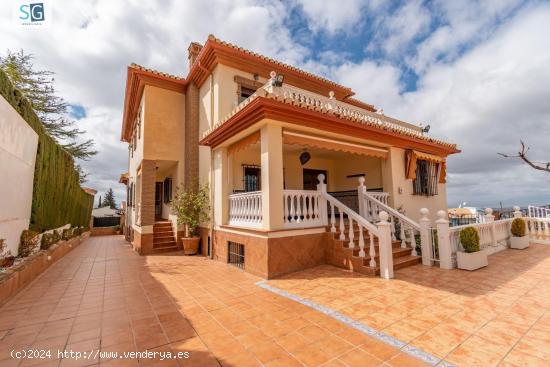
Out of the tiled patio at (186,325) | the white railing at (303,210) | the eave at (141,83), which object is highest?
the eave at (141,83)

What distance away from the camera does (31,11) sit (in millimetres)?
7523

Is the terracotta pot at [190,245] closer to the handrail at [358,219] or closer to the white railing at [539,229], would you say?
the handrail at [358,219]

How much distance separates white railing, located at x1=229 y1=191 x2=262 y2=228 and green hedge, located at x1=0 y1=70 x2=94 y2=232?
6165 mm

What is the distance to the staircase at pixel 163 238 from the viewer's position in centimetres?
1072

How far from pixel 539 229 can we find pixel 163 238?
651 inches

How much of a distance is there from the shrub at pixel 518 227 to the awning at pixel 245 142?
34.0 ft

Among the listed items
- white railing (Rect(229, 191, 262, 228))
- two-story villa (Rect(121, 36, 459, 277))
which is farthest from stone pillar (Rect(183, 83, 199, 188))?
white railing (Rect(229, 191, 262, 228))

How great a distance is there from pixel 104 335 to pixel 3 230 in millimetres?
4606

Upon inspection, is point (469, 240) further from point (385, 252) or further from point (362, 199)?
point (362, 199)

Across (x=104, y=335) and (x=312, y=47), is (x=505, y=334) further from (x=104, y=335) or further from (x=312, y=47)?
(x=312, y=47)

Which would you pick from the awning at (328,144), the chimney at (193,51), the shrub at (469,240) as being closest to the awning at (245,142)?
the awning at (328,144)

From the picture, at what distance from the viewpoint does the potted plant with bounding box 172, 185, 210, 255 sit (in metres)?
9.64

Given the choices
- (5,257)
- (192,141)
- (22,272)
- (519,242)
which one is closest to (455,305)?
(519,242)

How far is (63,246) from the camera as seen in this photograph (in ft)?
33.7
